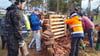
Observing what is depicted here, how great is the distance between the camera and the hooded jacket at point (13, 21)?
5.26ft

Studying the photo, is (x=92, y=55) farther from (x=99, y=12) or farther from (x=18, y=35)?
(x=18, y=35)

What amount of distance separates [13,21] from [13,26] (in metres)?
0.12

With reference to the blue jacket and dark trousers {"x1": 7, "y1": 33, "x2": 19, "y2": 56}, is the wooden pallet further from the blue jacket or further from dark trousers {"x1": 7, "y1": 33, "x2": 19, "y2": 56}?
dark trousers {"x1": 7, "y1": 33, "x2": 19, "y2": 56}

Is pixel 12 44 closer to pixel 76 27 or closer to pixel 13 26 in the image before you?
pixel 13 26

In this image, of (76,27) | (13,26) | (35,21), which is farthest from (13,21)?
(76,27)

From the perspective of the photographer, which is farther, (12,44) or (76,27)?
(76,27)

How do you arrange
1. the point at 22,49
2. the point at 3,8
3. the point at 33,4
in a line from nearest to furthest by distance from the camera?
the point at 3,8 → the point at 22,49 → the point at 33,4

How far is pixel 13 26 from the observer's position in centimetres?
167

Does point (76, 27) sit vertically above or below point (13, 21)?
below

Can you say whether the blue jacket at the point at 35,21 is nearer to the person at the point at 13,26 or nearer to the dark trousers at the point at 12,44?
the person at the point at 13,26

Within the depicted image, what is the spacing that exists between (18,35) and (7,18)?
1.35 ft

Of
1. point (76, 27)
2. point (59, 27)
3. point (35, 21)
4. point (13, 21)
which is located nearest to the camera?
point (13, 21)

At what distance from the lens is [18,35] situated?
1673 mm

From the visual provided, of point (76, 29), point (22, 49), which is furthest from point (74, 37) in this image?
point (22, 49)
